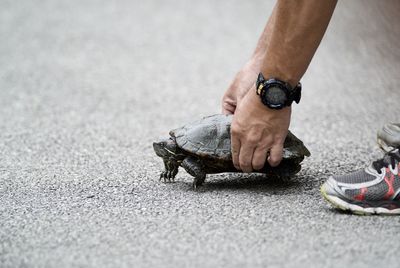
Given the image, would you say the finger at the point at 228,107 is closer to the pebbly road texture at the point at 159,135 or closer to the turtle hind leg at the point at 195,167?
the pebbly road texture at the point at 159,135

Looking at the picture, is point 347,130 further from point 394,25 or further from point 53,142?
point 394,25

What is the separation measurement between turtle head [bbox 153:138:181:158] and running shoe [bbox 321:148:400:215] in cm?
79

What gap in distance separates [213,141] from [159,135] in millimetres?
1486

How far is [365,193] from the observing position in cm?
254

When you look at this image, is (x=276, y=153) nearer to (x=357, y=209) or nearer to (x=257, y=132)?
(x=257, y=132)

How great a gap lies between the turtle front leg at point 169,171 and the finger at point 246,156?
1.32ft

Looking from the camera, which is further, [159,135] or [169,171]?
[159,135]

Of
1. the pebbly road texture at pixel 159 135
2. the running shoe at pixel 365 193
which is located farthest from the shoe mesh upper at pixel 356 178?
the pebbly road texture at pixel 159 135

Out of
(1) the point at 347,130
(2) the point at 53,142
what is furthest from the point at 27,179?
(1) the point at 347,130

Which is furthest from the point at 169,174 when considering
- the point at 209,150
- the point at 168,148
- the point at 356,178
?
the point at 356,178

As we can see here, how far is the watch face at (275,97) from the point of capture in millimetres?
2611

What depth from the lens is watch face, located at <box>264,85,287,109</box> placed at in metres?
2.61

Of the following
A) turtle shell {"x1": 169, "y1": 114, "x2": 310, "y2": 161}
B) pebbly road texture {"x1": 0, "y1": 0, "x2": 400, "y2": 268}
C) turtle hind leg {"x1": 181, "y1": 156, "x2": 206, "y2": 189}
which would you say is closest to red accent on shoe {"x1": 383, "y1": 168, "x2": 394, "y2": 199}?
pebbly road texture {"x1": 0, "y1": 0, "x2": 400, "y2": 268}

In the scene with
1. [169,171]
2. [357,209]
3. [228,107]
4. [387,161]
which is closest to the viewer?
[357,209]
